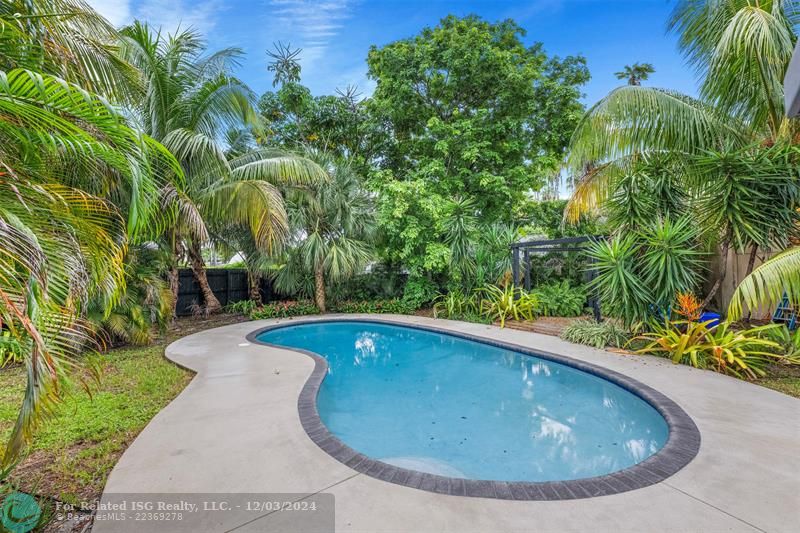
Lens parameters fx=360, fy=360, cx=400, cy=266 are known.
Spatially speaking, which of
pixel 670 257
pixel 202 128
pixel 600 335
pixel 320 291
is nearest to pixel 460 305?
pixel 600 335

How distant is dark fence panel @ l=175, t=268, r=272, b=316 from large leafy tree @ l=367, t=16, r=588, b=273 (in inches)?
198

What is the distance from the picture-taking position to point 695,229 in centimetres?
538

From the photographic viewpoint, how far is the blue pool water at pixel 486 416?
308 centimetres

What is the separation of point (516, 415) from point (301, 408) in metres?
2.36

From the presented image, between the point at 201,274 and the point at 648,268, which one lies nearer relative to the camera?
the point at 648,268

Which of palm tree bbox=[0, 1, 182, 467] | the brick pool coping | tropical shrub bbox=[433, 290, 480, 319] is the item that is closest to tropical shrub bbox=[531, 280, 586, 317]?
tropical shrub bbox=[433, 290, 480, 319]

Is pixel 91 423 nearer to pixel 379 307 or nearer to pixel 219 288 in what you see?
pixel 379 307

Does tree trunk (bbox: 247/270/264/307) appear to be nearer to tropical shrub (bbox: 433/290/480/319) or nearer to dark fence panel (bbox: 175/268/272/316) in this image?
dark fence panel (bbox: 175/268/272/316)

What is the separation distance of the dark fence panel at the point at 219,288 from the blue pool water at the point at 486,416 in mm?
5970

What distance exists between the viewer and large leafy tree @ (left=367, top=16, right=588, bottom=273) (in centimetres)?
990

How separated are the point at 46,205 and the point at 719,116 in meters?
8.17

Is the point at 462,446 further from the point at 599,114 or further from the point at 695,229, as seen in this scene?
the point at 599,114

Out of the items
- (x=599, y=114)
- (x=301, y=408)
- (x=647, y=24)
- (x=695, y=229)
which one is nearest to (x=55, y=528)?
(x=301, y=408)

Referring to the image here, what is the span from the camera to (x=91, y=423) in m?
3.39
